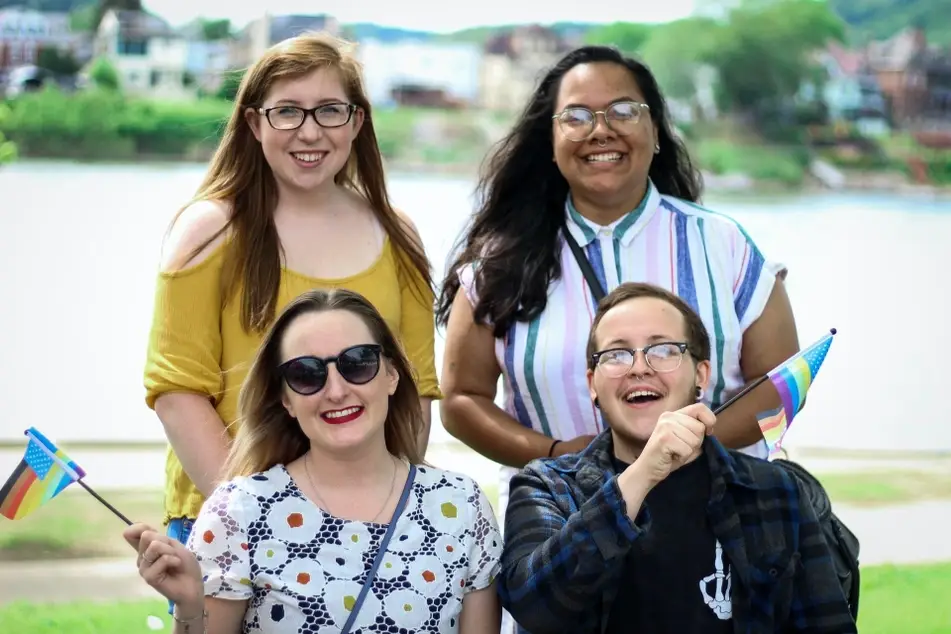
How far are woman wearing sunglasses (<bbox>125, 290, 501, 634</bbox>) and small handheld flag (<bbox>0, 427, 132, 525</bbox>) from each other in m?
0.21

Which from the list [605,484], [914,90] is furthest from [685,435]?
[914,90]

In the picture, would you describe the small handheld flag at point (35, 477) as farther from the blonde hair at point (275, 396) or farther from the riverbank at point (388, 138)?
the riverbank at point (388, 138)

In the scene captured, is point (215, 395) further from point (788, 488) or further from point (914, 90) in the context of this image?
point (914, 90)

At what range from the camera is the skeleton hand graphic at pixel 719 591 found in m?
2.20

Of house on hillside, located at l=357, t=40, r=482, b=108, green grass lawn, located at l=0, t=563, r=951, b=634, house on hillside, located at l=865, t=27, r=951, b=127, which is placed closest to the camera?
green grass lawn, located at l=0, t=563, r=951, b=634

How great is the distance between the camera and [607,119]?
289 centimetres

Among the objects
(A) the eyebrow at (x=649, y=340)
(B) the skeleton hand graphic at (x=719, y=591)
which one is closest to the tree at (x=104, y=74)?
(A) the eyebrow at (x=649, y=340)

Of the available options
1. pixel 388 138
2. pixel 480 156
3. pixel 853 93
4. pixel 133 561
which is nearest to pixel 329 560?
pixel 133 561

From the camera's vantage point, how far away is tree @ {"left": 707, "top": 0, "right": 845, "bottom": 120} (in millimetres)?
9516

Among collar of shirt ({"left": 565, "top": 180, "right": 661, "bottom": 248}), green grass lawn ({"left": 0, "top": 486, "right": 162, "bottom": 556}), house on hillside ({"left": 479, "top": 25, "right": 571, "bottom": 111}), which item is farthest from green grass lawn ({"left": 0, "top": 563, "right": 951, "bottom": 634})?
house on hillside ({"left": 479, "top": 25, "right": 571, "bottom": 111})

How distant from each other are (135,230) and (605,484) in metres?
9.81

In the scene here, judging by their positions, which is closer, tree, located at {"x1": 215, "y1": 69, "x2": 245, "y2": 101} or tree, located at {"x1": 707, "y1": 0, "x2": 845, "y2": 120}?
tree, located at {"x1": 215, "y1": 69, "x2": 245, "y2": 101}

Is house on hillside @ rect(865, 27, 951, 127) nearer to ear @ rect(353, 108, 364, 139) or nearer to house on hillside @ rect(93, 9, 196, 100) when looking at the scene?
house on hillside @ rect(93, 9, 196, 100)

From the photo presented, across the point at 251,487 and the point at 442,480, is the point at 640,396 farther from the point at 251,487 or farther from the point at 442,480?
the point at 251,487
